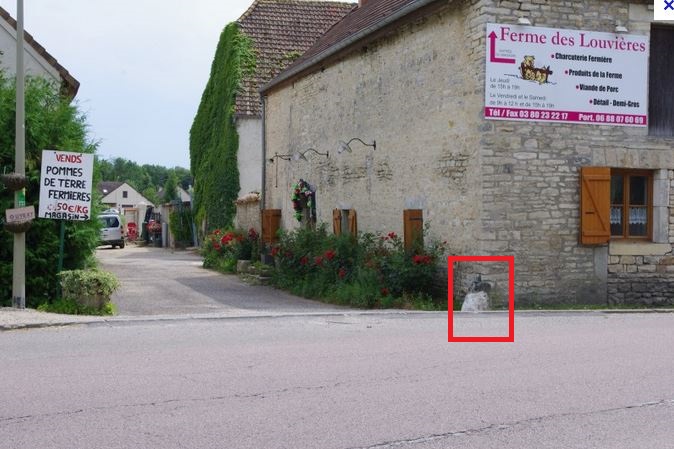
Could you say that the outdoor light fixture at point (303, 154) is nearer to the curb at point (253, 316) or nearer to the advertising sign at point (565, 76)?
the advertising sign at point (565, 76)

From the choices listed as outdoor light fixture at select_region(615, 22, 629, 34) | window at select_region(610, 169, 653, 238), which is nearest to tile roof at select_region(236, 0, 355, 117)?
outdoor light fixture at select_region(615, 22, 629, 34)

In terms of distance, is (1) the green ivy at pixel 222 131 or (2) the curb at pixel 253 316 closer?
(2) the curb at pixel 253 316

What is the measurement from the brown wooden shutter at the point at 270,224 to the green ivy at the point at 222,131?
18.1 ft

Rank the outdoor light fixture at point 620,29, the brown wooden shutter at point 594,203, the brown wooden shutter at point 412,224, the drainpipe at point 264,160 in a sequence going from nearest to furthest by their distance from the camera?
the brown wooden shutter at point 594,203, the outdoor light fixture at point 620,29, the brown wooden shutter at point 412,224, the drainpipe at point 264,160

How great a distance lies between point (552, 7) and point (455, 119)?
264cm

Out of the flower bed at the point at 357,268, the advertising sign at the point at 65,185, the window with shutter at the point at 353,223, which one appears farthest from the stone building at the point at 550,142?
the advertising sign at the point at 65,185

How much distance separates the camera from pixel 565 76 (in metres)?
14.6

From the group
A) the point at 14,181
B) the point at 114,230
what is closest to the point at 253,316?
the point at 14,181

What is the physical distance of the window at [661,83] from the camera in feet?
50.3

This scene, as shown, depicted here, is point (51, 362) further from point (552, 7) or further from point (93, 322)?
point (552, 7)

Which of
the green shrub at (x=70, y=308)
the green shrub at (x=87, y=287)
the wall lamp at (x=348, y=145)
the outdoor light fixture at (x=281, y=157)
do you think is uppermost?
the outdoor light fixture at (x=281, y=157)

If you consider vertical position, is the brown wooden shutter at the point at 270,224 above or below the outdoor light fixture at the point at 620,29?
below

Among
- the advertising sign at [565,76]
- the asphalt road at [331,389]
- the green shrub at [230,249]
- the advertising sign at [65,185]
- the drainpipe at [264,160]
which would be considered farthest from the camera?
the drainpipe at [264,160]

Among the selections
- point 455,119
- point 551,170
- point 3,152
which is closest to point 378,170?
point 455,119
